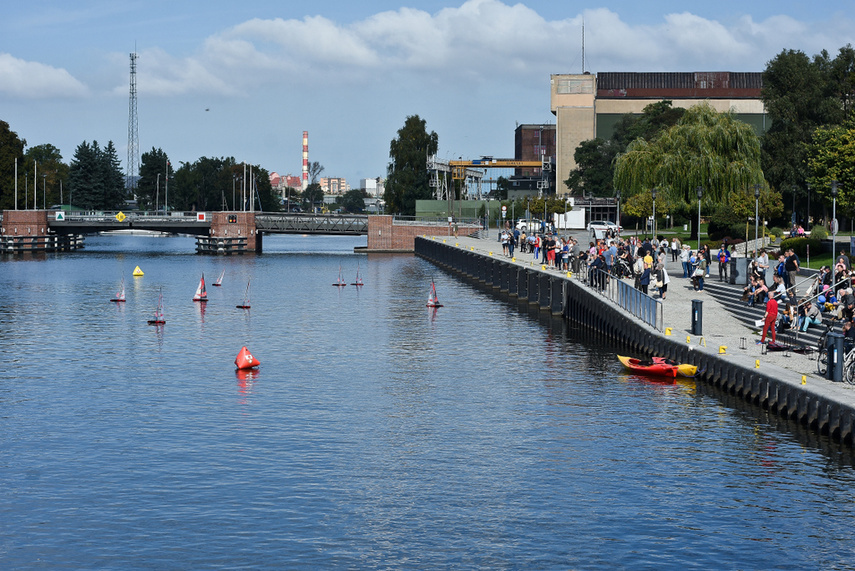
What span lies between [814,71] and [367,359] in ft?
216

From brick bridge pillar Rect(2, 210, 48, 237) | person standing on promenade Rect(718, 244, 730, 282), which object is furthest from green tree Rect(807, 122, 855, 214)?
brick bridge pillar Rect(2, 210, 48, 237)

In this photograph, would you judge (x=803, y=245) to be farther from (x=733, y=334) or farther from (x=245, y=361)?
(x=245, y=361)

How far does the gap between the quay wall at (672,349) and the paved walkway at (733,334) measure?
11.0 inches

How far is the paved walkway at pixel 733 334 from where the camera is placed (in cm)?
3156

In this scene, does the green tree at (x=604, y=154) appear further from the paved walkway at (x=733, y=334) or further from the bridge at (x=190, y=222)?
the paved walkway at (x=733, y=334)

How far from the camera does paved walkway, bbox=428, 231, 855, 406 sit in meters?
31.6

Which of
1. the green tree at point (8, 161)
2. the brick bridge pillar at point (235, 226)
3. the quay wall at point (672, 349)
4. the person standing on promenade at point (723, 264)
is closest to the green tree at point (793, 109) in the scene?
the quay wall at point (672, 349)

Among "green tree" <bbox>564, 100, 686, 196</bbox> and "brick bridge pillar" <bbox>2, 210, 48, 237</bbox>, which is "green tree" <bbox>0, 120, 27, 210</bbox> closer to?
"brick bridge pillar" <bbox>2, 210, 48, 237</bbox>

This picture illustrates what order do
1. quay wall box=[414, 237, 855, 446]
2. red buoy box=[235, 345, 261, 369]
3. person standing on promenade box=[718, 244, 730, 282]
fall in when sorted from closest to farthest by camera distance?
quay wall box=[414, 237, 855, 446]
red buoy box=[235, 345, 261, 369]
person standing on promenade box=[718, 244, 730, 282]

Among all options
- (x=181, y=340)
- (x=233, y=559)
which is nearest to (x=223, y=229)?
(x=181, y=340)

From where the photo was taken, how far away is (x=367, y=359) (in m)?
46.4

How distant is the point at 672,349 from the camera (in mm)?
40469

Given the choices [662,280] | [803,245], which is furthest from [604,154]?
[662,280]

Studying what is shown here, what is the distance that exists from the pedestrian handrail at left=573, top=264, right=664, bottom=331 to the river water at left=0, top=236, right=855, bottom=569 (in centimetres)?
271
